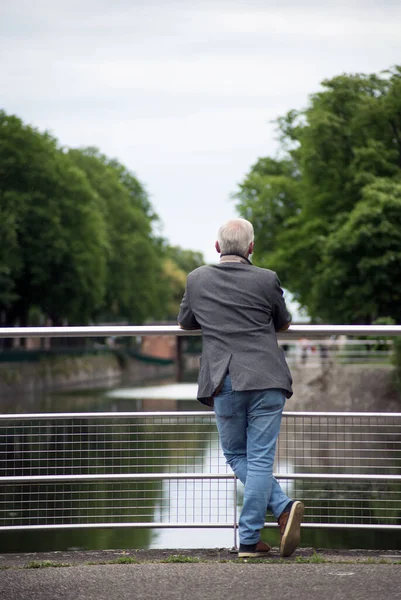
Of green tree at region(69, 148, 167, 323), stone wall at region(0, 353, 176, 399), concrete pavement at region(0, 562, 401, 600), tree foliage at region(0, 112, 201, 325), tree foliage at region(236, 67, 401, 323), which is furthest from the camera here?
green tree at region(69, 148, 167, 323)

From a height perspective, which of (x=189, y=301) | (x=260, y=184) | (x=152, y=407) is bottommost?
(x=152, y=407)

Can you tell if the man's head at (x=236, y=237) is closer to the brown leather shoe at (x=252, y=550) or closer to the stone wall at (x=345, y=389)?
the brown leather shoe at (x=252, y=550)

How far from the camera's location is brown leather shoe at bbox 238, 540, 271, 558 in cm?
587

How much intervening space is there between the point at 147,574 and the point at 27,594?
0.65 meters

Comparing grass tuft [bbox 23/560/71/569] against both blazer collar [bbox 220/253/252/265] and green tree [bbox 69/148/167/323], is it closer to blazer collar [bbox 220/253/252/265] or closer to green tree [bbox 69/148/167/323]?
blazer collar [bbox 220/253/252/265]

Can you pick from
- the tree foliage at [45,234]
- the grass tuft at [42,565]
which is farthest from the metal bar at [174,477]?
the tree foliage at [45,234]

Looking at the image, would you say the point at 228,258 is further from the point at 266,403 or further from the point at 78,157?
the point at 78,157

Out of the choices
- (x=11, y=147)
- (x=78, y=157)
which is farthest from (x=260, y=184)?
(x=78, y=157)

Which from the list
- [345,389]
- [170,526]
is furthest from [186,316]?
[345,389]

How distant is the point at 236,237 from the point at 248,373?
2.45 ft

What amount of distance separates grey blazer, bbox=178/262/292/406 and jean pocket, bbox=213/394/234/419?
2.1 inches

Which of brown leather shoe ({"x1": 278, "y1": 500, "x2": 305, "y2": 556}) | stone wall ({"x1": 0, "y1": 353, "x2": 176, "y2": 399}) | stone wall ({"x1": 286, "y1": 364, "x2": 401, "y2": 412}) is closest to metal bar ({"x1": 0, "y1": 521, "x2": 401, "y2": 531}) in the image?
brown leather shoe ({"x1": 278, "y1": 500, "x2": 305, "y2": 556})

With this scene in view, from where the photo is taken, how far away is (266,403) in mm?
5793

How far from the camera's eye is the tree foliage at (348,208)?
36.8 m
